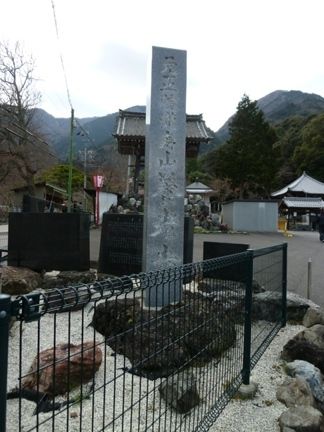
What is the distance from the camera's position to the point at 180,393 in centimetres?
328

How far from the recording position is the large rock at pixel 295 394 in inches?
146

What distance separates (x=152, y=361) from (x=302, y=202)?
41460 mm

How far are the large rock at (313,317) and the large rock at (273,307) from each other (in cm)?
39

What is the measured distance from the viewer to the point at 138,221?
8.23 metres

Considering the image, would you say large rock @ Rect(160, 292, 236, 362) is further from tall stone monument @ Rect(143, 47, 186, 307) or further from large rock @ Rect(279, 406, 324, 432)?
tall stone monument @ Rect(143, 47, 186, 307)

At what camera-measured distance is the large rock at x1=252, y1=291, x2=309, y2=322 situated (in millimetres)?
5664

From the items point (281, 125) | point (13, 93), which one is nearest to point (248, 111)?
Answer: point (13, 93)

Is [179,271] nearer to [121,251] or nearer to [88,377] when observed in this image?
[88,377]

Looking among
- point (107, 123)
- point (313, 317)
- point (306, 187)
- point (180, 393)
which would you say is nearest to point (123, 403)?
point (180, 393)

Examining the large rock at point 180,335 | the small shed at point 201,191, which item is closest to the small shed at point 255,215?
the small shed at point 201,191

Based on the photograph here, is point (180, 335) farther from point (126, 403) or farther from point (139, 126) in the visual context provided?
point (139, 126)

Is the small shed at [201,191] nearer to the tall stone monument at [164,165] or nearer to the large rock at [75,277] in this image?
the large rock at [75,277]

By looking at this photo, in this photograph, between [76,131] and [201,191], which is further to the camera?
[201,191]

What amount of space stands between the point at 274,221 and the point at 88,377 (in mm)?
25849
